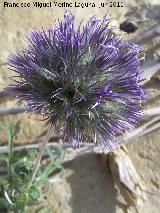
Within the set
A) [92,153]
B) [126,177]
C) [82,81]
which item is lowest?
[126,177]

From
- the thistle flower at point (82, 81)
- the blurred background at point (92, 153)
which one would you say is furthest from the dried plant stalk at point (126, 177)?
the thistle flower at point (82, 81)

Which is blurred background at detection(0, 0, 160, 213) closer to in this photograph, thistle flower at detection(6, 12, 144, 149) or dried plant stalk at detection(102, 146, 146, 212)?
dried plant stalk at detection(102, 146, 146, 212)

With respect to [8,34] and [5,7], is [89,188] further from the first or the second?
[5,7]

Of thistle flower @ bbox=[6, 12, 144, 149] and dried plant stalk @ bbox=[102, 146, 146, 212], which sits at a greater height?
thistle flower @ bbox=[6, 12, 144, 149]

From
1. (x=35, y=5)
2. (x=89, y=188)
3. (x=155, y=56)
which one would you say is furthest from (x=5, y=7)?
(x=89, y=188)

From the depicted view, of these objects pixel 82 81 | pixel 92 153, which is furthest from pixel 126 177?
pixel 82 81

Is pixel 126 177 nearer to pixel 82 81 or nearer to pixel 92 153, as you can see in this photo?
pixel 92 153

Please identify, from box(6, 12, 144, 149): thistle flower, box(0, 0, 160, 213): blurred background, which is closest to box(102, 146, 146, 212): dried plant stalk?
box(0, 0, 160, 213): blurred background
